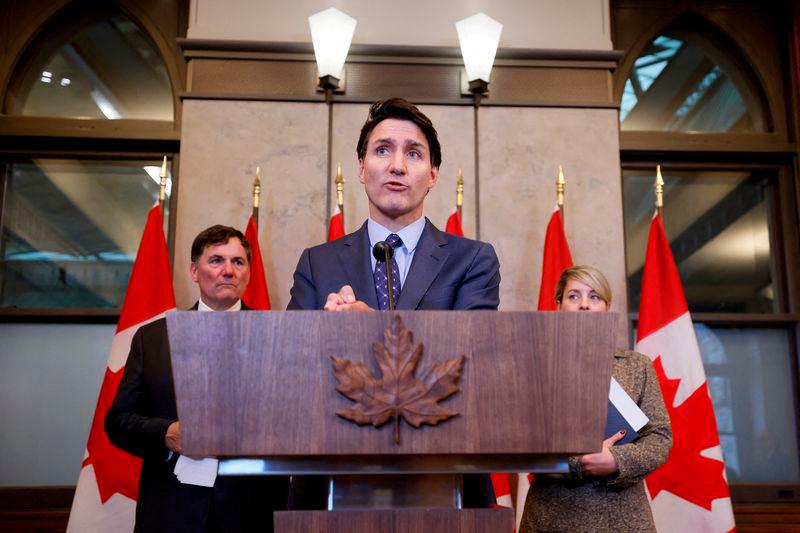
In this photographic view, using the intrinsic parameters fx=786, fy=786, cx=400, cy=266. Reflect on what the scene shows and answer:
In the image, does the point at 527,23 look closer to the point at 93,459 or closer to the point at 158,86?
the point at 158,86

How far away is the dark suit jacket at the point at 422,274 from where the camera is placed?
1.61 m

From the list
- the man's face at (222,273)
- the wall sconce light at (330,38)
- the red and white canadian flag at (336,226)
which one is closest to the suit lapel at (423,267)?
the man's face at (222,273)

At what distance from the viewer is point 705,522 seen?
323cm

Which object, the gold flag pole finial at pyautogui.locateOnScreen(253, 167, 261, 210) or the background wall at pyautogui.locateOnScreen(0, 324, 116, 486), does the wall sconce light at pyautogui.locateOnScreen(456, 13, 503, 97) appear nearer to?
the gold flag pole finial at pyautogui.locateOnScreen(253, 167, 261, 210)

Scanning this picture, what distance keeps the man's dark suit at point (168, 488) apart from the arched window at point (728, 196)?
2.36 meters

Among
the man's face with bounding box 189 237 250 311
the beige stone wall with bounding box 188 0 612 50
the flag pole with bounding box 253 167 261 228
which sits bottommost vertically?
the man's face with bounding box 189 237 250 311

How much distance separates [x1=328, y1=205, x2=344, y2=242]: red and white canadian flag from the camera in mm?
3535

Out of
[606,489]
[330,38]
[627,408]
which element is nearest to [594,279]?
[627,408]

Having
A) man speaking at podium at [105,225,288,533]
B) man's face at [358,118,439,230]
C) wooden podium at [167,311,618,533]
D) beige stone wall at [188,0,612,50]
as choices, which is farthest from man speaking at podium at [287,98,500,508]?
beige stone wall at [188,0,612,50]

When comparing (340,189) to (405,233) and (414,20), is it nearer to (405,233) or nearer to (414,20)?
(414,20)

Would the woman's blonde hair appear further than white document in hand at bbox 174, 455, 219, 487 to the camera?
Yes

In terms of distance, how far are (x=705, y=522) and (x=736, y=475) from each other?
80 cm

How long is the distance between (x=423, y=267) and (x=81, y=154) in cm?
310

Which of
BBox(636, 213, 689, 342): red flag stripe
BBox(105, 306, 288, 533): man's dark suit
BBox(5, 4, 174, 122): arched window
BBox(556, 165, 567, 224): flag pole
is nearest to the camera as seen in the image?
BBox(105, 306, 288, 533): man's dark suit
